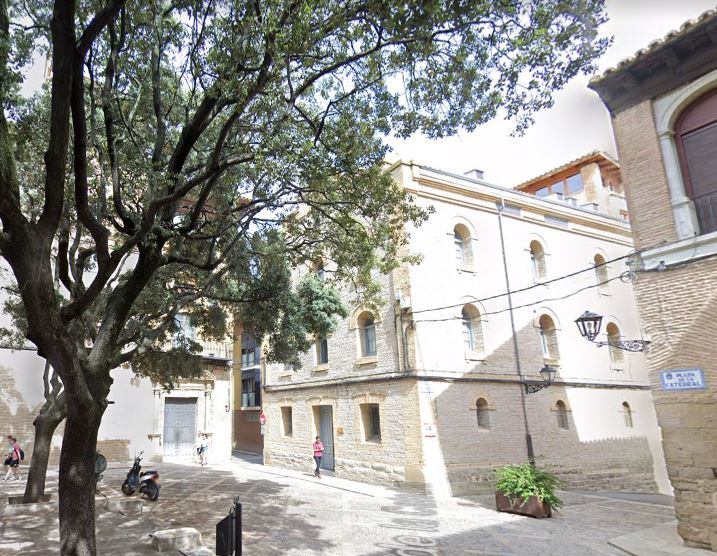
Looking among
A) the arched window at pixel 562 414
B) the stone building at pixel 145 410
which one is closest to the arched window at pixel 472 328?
the arched window at pixel 562 414

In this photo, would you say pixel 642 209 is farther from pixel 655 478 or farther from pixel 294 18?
pixel 655 478

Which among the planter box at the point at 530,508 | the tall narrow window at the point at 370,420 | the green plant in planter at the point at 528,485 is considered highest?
the tall narrow window at the point at 370,420

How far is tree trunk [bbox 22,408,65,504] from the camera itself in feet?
36.8

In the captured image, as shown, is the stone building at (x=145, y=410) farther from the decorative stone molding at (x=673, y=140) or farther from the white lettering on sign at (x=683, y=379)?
the decorative stone molding at (x=673, y=140)

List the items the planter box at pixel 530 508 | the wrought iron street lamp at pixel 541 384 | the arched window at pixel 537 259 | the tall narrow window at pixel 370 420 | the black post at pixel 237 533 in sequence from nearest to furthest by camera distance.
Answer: the black post at pixel 237 533
the planter box at pixel 530 508
the wrought iron street lamp at pixel 541 384
the tall narrow window at pixel 370 420
the arched window at pixel 537 259

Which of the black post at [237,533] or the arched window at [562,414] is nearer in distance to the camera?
the black post at [237,533]

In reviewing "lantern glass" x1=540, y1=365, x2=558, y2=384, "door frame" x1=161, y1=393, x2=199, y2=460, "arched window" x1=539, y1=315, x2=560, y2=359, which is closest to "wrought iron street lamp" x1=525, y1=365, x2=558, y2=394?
"lantern glass" x1=540, y1=365, x2=558, y2=384

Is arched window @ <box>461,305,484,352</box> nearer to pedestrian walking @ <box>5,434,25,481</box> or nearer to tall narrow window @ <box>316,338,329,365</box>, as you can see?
tall narrow window @ <box>316,338,329,365</box>

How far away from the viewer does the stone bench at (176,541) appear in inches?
306

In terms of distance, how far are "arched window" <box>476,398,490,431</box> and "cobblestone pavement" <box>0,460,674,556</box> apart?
8.72ft

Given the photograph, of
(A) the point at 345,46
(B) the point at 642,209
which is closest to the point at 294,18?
(A) the point at 345,46

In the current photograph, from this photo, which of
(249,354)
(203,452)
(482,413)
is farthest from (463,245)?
(249,354)

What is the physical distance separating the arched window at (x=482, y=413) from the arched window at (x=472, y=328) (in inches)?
67.1

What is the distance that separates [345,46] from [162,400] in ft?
63.6
